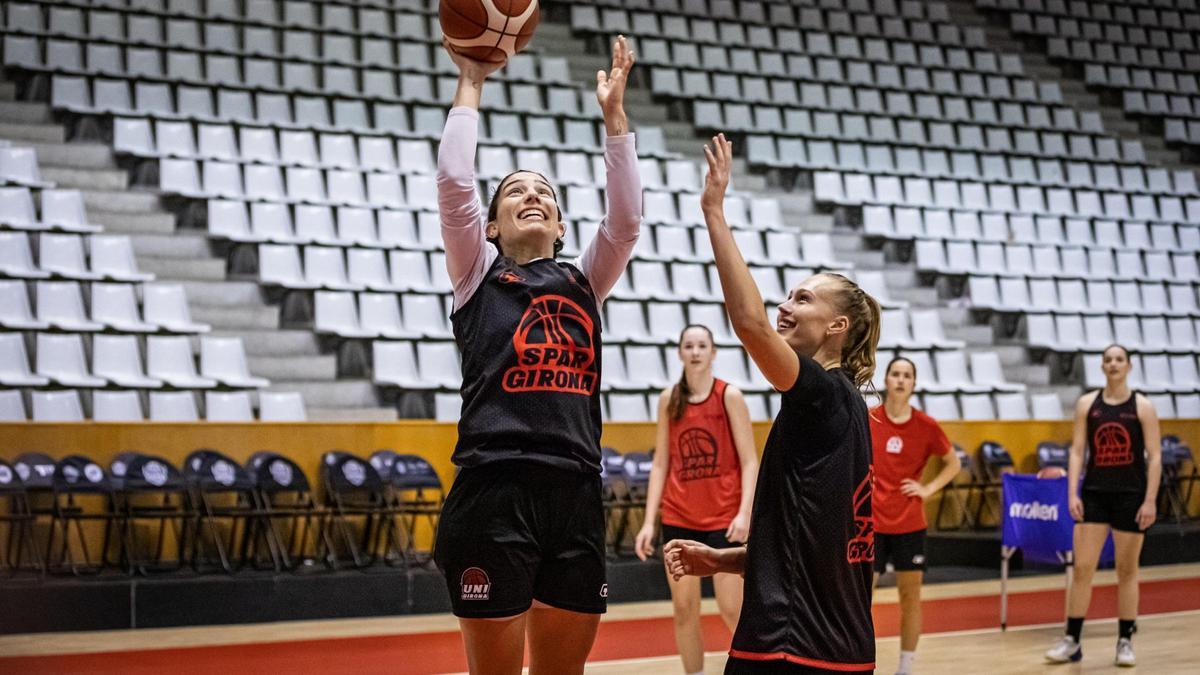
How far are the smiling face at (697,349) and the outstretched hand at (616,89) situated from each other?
8.80 ft

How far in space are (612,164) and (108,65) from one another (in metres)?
10.5

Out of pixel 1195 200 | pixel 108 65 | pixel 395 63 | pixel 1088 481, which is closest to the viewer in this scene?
pixel 1088 481

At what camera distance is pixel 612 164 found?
2.78m

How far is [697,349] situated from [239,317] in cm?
583

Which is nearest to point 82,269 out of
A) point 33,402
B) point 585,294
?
point 33,402

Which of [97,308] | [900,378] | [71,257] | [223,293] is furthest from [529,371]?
[223,293]

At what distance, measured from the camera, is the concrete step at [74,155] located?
11102mm

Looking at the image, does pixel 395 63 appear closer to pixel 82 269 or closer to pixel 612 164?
pixel 82 269

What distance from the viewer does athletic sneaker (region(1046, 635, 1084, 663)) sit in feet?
21.2

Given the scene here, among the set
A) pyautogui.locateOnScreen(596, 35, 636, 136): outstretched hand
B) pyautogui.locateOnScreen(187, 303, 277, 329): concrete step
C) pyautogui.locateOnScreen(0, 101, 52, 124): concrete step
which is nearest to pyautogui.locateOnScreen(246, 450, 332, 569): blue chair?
pyautogui.locateOnScreen(187, 303, 277, 329): concrete step

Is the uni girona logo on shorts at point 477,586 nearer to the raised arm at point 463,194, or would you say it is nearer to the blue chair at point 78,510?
the raised arm at point 463,194

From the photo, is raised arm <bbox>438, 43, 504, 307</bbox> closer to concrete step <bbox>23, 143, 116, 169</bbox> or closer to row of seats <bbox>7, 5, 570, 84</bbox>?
concrete step <bbox>23, 143, 116, 169</bbox>

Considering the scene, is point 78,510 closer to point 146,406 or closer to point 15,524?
point 15,524

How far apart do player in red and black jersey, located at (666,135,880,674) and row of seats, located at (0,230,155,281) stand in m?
7.91
